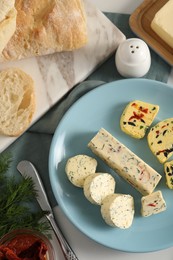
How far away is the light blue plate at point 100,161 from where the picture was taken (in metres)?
2.11

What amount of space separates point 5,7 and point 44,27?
18 cm

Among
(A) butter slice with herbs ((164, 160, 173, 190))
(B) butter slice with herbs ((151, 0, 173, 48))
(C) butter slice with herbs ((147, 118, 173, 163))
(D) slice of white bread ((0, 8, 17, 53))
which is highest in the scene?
(B) butter slice with herbs ((151, 0, 173, 48))

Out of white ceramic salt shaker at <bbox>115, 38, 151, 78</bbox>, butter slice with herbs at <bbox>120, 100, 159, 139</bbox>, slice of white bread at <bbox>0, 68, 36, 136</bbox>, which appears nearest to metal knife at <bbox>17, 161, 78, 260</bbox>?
slice of white bread at <bbox>0, 68, 36, 136</bbox>

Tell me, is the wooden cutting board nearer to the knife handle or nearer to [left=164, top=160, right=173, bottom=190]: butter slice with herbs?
the knife handle

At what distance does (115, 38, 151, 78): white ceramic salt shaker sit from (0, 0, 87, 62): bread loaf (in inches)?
6.3

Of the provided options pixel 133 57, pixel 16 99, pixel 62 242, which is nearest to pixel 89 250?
pixel 62 242

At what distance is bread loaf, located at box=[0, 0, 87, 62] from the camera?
2168 millimetres

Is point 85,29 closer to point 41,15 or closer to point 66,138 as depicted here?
point 41,15

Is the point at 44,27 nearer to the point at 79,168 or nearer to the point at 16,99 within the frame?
the point at 16,99

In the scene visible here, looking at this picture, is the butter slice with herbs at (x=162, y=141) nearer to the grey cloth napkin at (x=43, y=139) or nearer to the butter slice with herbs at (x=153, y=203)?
the butter slice with herbs at (x=153, y=203)

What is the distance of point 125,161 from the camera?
212 cm

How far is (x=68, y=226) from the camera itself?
2.19m

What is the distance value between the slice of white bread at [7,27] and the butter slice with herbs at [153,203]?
0.73 metres

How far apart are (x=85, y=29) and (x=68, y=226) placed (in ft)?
2.38
